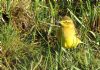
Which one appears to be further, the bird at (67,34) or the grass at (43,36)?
the bird at (67,34)

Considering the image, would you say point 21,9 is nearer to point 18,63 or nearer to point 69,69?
point 18,63

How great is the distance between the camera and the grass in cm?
502

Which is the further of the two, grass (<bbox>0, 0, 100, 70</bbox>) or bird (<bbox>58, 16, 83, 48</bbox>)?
bird (<bbox>58, 16, 83, 48</bbox>)

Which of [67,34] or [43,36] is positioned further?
[43,36]

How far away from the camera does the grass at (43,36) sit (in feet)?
16.5

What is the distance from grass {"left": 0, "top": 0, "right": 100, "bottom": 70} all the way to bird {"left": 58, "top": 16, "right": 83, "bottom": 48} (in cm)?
11

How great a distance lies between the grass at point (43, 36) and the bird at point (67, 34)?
0.11 metres

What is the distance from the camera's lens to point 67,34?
17.2ft

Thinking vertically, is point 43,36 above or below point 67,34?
below

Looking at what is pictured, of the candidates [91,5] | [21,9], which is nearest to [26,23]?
[21,9]

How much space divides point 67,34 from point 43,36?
60 centimetres

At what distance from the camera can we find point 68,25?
5281 mm

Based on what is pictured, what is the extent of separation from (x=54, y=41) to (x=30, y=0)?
74 centimetres

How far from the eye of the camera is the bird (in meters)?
5.23
